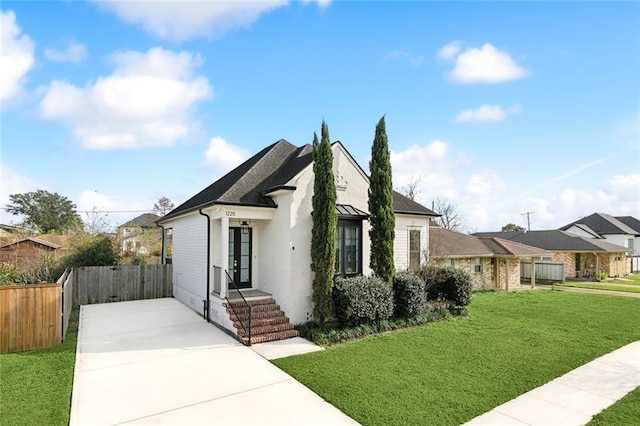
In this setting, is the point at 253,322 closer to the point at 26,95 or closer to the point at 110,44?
the point at 110,44

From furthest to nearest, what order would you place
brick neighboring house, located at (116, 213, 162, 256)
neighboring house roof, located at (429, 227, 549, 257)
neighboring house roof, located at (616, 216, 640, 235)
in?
1. neighboring house roof, located at (616, 216, 640, 235)
2. brick neighboring house, located at (116, 213, 162, 256)
3. neighboring house roof, located at (429, 227, 549, 257)

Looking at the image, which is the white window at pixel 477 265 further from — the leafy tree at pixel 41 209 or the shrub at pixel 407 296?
the leafy tree at pixel 41 209

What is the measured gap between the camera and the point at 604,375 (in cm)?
746

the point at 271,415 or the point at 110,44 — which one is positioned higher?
the point at 110,44

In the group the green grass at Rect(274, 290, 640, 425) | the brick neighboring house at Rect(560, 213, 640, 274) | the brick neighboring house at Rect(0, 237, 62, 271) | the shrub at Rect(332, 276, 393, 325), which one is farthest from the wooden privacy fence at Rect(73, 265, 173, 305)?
the brick neighboring house at Rect(560, 213, 640, 274)

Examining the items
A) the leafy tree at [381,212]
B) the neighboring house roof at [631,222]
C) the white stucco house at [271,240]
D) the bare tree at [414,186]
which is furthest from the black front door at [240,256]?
the neighboring house roof at [631,222]

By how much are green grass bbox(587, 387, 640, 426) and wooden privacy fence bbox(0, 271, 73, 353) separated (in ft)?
38.9

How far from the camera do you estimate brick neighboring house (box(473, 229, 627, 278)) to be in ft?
90.6

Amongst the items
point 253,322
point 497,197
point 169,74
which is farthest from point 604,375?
point 497,197

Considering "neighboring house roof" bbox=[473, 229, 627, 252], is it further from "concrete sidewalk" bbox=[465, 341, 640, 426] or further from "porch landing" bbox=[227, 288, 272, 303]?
"porch landing" bbox=[227, 288, 272, 303]

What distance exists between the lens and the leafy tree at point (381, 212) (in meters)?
11.6

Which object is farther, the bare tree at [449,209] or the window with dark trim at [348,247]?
the bare tree at [449,209]

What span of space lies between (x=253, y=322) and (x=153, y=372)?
323 cm

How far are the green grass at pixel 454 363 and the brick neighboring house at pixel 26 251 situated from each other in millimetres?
16694
